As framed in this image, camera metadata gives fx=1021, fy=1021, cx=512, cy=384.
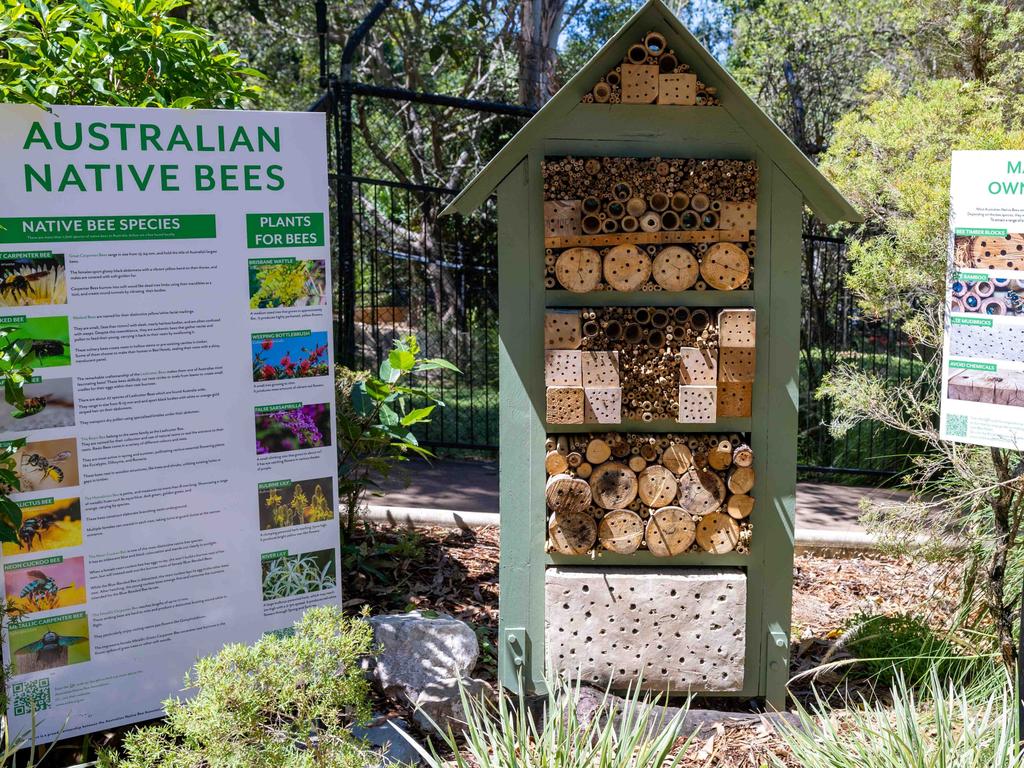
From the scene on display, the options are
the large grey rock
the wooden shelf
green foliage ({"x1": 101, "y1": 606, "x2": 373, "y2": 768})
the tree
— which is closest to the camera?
green foliage ({"x1": 101, "y1": 606, "x2": 373, "y2": 768})

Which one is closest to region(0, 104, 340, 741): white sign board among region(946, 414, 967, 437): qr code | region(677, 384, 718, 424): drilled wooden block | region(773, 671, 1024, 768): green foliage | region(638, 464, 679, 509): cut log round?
region(638, 464, 679, 509): cut log round

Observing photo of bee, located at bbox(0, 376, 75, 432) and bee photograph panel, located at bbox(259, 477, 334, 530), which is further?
bee photograph panel, located at bbox(259, 477, 334, 530)

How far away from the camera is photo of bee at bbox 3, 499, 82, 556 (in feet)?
11.9

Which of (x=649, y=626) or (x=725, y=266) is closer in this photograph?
(x=725, y=266)

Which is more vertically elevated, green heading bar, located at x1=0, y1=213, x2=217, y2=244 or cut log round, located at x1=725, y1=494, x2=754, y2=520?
green heading bar, located at x1=0, y1=213, x2=217, y2=244

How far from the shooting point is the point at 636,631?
158 inches

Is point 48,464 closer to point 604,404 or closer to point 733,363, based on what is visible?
point 604,404

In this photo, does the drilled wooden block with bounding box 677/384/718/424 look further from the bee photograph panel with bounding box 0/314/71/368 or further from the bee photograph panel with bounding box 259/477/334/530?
the bee photograph panel with bounding box 0/314/71/368

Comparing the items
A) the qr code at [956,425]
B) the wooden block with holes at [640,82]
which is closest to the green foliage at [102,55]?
the wooden block with holes at [640,82]

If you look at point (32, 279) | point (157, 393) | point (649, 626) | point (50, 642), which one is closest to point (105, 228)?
point (32, 279)

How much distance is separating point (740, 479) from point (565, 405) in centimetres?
74

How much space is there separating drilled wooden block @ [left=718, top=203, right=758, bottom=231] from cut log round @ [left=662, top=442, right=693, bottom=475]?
2.78 ft

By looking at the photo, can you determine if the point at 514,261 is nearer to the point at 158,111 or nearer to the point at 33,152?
the point at 158,111

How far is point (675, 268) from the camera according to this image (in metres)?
3.82
